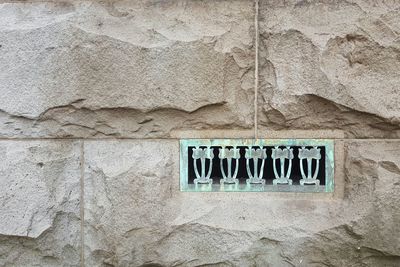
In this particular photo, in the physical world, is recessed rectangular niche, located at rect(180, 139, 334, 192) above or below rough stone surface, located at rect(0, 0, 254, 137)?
below

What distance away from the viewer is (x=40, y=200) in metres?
1.66

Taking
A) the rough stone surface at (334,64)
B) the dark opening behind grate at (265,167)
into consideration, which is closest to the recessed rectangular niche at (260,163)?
the dark opening behind grate at (265,167)

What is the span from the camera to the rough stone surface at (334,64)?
62.4 inches

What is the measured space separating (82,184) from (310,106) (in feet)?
2.91

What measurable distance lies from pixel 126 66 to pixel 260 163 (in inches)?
24.1

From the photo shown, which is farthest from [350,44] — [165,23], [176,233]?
[176,233]

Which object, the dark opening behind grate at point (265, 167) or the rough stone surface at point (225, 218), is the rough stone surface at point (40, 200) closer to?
the rough stone surface at point (225, 218)

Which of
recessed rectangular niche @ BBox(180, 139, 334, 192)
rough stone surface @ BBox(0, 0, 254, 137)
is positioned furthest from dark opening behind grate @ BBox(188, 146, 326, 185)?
rough stone surface @ BBox(0, 0, 254, 137)

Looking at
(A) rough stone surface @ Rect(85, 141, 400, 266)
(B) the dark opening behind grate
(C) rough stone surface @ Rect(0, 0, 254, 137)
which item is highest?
(C) rough stone surface @ Rect(0, 0, 254, 137)

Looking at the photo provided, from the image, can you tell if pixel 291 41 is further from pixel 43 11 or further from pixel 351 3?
pixel 43 11

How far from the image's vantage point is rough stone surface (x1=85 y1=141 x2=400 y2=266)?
5.19ft

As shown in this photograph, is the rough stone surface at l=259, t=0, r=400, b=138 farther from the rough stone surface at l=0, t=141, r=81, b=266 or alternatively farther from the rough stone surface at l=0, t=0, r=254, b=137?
the rough stone surface at l=0, t=141, r=81, b=266

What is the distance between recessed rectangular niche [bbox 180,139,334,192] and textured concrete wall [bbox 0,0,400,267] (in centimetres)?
3

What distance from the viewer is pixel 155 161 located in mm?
1646
